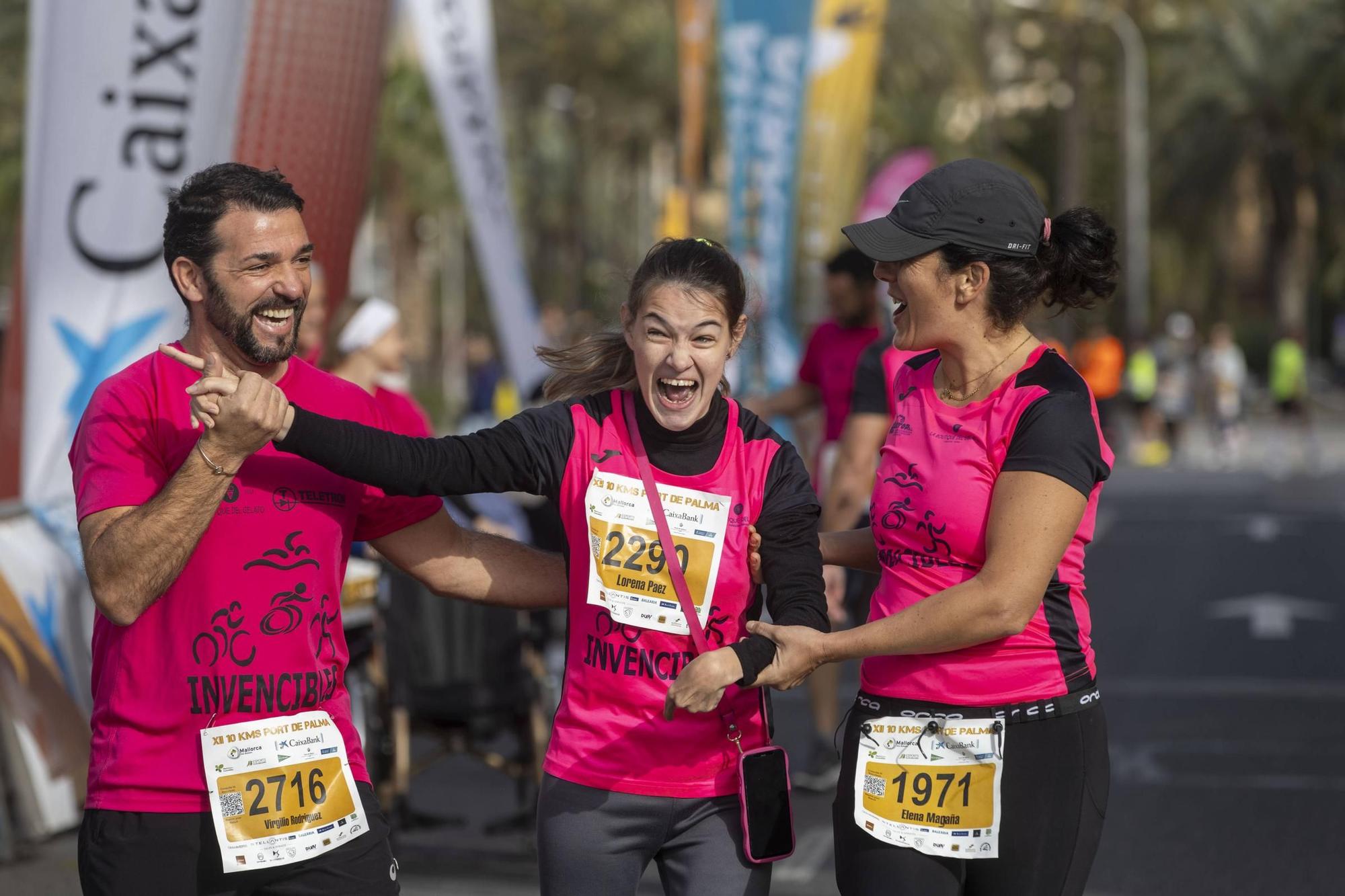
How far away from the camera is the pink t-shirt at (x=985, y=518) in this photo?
123 inches

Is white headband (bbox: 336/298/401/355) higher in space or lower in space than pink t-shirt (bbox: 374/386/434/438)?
higher

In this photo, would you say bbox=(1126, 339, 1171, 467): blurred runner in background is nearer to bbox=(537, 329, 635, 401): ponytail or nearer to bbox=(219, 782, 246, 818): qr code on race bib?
bbox=(537, 329, 635, 401): ponytail

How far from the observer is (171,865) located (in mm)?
2932

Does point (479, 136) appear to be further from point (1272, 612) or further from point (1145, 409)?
point (1145, 409)

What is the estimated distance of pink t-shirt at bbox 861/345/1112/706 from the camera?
3137 millimetres

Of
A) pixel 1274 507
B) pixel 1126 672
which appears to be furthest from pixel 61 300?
pixel 1274 507

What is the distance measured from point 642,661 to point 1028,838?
742mm

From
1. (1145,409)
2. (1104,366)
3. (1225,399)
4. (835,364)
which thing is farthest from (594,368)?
(1145,409)

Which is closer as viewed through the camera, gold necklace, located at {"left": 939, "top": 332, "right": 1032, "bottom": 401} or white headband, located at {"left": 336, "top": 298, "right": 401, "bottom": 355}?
gold necklace, located at {"left": 939, "top": 332, "right": 1032, "bottom": 401}

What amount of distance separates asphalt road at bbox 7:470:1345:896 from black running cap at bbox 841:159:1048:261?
130 inches

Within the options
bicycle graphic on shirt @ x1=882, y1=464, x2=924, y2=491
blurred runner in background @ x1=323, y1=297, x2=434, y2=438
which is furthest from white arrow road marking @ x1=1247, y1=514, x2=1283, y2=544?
bicycle graphic on shirt @ x1=882, y1=464, x2=924, y2=491

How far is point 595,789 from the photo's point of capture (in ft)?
10.6

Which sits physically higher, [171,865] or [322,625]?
[322,625]

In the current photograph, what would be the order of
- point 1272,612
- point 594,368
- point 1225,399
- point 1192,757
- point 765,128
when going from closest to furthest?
point 594,368
point 1192,757
point 1272,612
point 765,128
point 1225,399
